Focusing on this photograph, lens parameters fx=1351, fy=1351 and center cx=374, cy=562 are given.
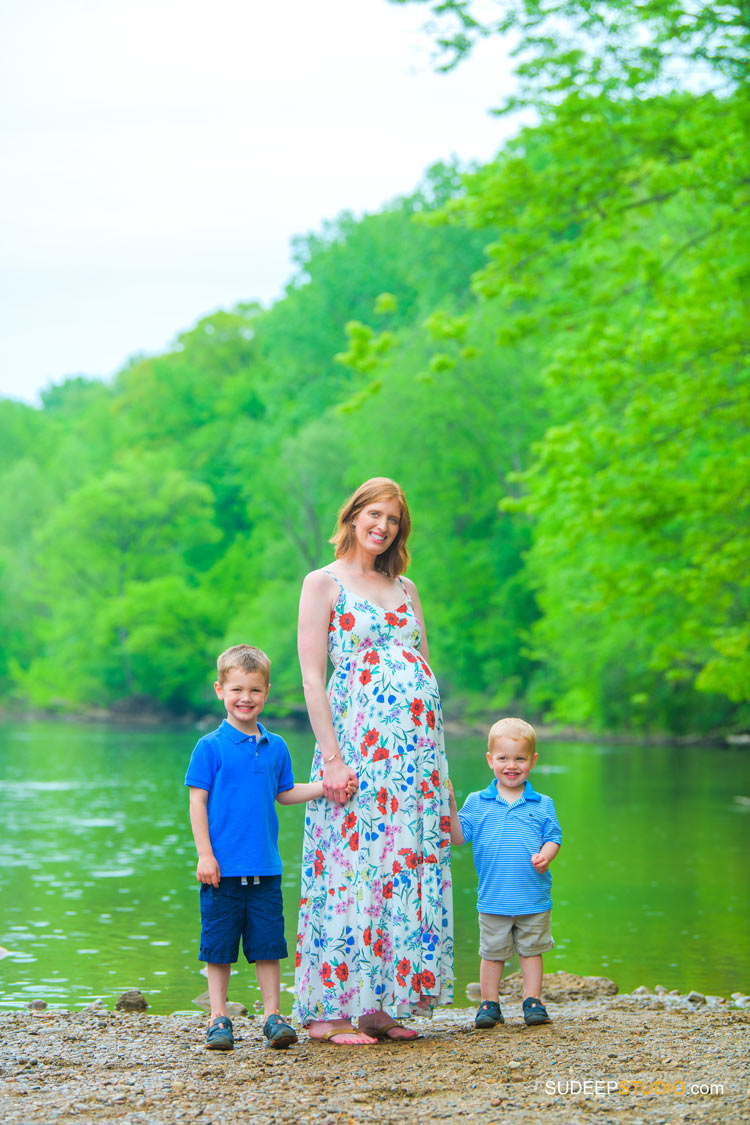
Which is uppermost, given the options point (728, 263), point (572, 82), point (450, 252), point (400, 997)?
point (450, 252)

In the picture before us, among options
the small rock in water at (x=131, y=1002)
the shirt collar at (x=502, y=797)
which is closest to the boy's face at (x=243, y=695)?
the shirt collar at (x=502, y=797)

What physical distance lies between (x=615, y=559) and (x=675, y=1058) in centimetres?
2652

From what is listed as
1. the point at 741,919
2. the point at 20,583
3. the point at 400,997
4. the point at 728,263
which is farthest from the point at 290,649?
the point at 400,997

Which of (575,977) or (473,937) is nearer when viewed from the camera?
(575,977)

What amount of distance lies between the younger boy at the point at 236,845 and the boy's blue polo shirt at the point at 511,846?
794 millimetres

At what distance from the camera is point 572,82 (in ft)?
49.4

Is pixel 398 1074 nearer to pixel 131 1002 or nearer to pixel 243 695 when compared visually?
pixel 243 695

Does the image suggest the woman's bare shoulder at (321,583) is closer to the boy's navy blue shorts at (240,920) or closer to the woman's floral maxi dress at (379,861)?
the woman's floral maxi dress at (379,861)

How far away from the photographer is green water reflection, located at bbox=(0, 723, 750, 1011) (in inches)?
306

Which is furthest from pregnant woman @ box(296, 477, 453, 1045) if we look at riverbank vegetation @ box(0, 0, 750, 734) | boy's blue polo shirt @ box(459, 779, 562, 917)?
riverbank vegetation @ box(0, 0, 750, 734)

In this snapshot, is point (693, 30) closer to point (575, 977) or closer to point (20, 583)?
point (575, 977)

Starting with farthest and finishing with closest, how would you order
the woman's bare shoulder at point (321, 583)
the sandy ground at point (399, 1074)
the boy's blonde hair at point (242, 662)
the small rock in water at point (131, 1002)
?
the small rock in water at point (131, 1002)
the woman's bare shoulder at point (321, 583)
the boy's blonde hair at point (242, 662)
the sandy ground at point (399, 1074)

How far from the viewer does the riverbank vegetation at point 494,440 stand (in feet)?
51.1

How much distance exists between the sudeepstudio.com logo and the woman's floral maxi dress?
0.93m
